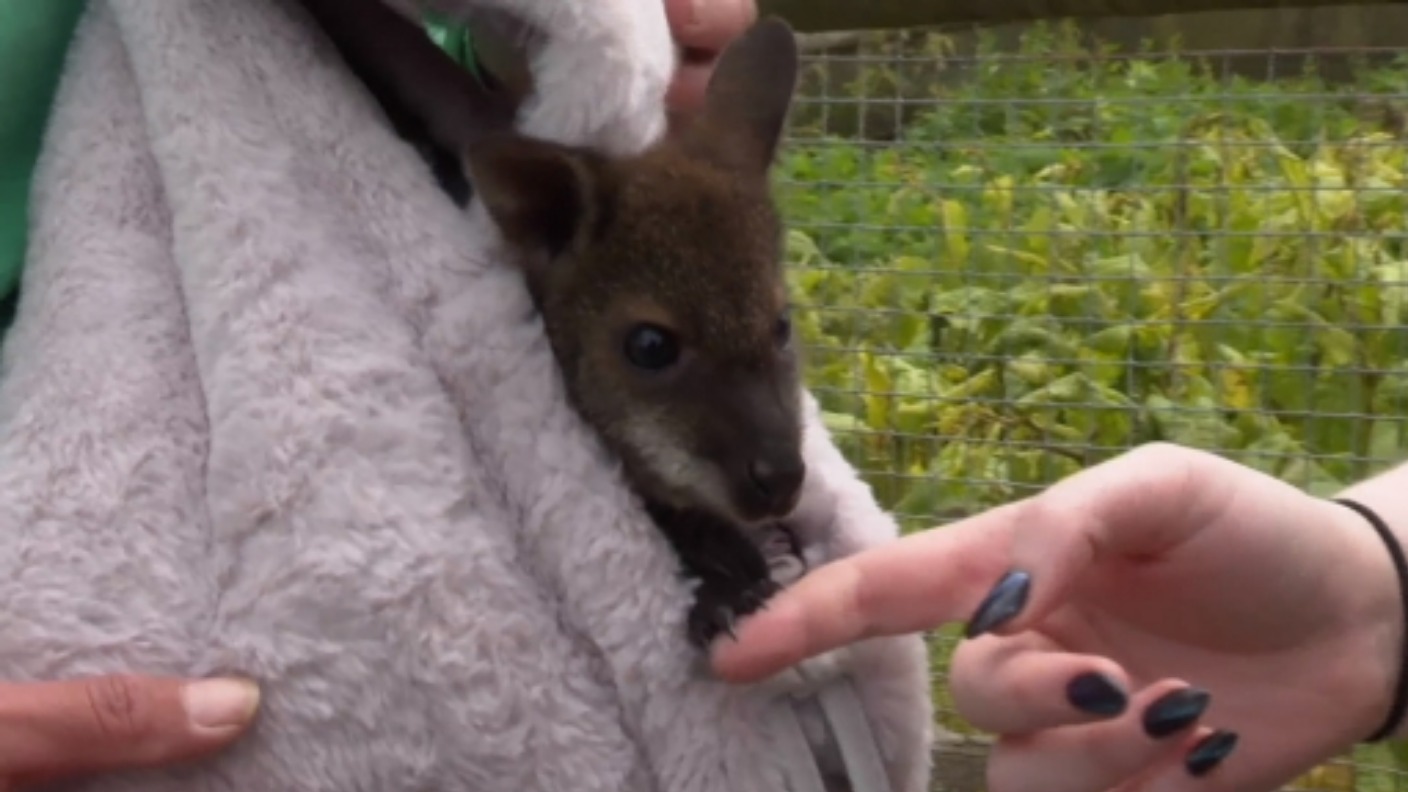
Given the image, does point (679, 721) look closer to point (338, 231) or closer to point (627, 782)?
point (627, 782)

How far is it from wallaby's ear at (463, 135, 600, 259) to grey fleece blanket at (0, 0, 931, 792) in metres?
0.09

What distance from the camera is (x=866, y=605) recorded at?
1.08 meters

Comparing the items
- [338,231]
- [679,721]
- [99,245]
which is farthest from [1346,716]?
[99,245]

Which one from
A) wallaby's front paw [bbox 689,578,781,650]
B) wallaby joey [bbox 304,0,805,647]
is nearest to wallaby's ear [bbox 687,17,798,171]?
wallaby joey [bbox 304,0,805,647]

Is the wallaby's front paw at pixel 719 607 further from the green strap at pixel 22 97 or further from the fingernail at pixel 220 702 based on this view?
the green strap at pixel 22 97

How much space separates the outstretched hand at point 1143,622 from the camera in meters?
1.03

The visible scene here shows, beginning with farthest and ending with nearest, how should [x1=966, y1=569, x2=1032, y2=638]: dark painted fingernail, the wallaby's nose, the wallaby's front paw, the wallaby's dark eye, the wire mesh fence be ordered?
1. the wire mesh fence
2. the wallaby's dark eye
3. the wallaby's nose
4. the wallaby's front paw
5. [x1=966, y1=569, x2=1032, y2=638]: dark painted fingernail

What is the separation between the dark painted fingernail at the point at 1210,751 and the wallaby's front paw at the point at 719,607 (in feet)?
0.96

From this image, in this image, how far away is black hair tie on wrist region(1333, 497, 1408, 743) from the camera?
1.31m

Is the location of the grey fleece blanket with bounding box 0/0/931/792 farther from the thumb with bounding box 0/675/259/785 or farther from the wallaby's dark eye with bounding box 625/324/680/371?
the wallaby's dark eye with bounding box 625/324/680/371

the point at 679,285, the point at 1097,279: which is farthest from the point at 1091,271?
the point at 679,285

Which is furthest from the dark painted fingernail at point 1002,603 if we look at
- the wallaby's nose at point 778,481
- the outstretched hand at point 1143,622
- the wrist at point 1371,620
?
the wrist at point 1371,620

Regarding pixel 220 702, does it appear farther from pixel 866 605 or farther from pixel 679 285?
pixel 679 285

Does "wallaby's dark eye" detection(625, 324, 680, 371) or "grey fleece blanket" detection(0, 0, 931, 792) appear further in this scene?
"wallaby's dark eye" detection(625, 324, 680, 371)
